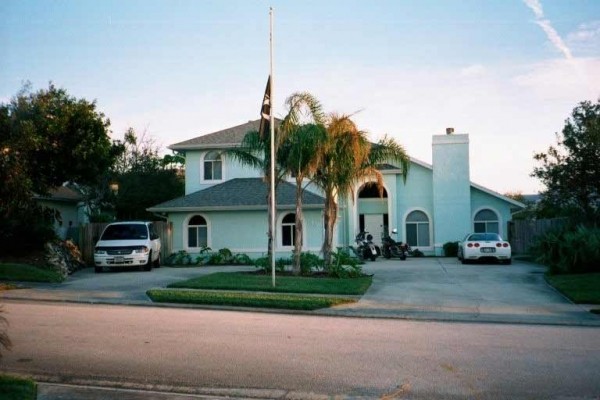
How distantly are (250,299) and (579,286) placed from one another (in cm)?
888

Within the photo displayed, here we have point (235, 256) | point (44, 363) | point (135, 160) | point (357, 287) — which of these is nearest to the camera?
point (44, 363)

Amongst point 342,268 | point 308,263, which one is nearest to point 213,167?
point 308,263

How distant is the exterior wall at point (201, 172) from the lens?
29.1 meters

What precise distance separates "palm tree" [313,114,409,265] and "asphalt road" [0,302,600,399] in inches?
301

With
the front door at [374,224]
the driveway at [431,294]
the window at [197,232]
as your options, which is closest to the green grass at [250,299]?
the driveway at [431,294]

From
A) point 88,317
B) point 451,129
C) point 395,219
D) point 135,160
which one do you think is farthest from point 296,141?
point 135,160

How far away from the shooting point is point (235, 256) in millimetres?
25859

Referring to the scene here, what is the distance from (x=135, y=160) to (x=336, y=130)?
27274mm

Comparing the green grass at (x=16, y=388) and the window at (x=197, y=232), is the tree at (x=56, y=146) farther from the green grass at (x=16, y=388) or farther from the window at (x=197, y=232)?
the green grass at (x=16, y=388)

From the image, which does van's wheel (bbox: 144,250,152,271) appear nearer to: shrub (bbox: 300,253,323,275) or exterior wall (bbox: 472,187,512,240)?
shrub (bbox: 300,253,323,275)

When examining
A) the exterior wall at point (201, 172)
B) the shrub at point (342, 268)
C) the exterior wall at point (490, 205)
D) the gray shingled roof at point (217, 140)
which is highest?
the gray shingled roof at point (217, 140)

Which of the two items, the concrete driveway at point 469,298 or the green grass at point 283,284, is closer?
the concrete driveway at point 469,298

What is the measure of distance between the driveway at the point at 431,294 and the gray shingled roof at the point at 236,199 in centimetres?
484

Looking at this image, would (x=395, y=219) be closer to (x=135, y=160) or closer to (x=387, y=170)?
(x=387, y=170)
